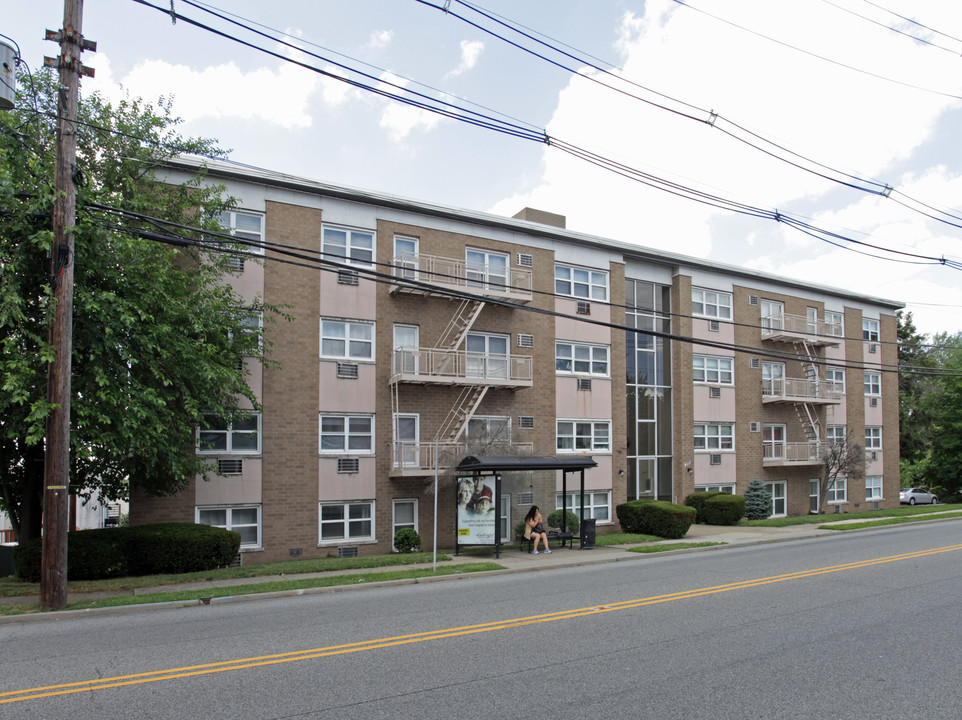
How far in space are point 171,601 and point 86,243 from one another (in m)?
6.31

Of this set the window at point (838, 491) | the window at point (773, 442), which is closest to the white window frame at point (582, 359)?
the window at point (773, 442)

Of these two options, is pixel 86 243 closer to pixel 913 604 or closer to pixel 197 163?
pixel 197 163

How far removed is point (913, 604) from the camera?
10836 mm

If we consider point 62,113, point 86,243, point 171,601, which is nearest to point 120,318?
point 86,243

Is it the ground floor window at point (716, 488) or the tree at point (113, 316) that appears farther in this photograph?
the ground floor window at point (716, 488)

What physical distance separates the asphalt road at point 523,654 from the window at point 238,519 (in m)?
7.38

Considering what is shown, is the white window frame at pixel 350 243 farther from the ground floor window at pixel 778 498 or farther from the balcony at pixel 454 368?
the ground floor window at pixel 778 498

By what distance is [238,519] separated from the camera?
19.8 meters

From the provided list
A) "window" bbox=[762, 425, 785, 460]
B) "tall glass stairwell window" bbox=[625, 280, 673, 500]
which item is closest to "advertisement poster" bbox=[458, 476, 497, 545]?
"tall glass stairwell window" bbox=[625, 280, 673, 500]

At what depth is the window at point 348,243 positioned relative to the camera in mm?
21578

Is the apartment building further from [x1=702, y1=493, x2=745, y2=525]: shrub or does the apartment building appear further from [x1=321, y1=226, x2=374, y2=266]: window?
[x1=702, y1=493, x2=745, y2=525]: shrub

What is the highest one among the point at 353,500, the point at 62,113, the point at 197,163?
the point at 197,163

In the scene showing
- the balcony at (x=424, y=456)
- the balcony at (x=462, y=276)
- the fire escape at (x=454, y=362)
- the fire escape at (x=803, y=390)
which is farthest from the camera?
the fire escape at (x=803, y=390)

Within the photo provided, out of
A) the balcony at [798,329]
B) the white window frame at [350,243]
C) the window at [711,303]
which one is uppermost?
the white window frame at [350,243]
